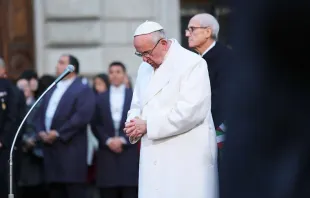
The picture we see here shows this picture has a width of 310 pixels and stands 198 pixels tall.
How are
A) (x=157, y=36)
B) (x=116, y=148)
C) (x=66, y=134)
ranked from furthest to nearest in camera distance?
1. (x=116, y=148)
2. (x=66, y=134)
3. (x=157, y=36)

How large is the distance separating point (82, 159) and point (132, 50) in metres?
3.08

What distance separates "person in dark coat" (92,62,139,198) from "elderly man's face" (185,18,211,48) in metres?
2.69

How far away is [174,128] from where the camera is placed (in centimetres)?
587

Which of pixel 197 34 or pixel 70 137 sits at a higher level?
pixel 197 34

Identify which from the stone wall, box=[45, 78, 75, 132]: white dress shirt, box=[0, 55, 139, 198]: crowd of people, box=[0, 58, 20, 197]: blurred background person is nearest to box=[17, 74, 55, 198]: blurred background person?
box=[0, 55, 139, 198]: crowd of people

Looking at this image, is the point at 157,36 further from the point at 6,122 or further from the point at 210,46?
the point at 6,122

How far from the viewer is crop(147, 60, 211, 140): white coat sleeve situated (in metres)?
5.82

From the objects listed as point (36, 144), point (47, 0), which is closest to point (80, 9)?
point (47, 0)

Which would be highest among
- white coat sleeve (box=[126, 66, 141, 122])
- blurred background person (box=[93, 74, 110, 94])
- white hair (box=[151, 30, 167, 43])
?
white hair (box=[151, 30, 167, 43])

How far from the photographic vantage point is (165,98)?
19.5 feet

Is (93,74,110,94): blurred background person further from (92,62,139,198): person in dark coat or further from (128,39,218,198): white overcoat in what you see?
(128,39,218,198): white overcoat

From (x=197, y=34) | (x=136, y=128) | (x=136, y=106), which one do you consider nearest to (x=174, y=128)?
(x=136, y=128)

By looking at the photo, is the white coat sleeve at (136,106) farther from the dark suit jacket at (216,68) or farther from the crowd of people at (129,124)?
the dark suit jacket at (216,68)

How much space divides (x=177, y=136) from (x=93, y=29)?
6.84 meters
